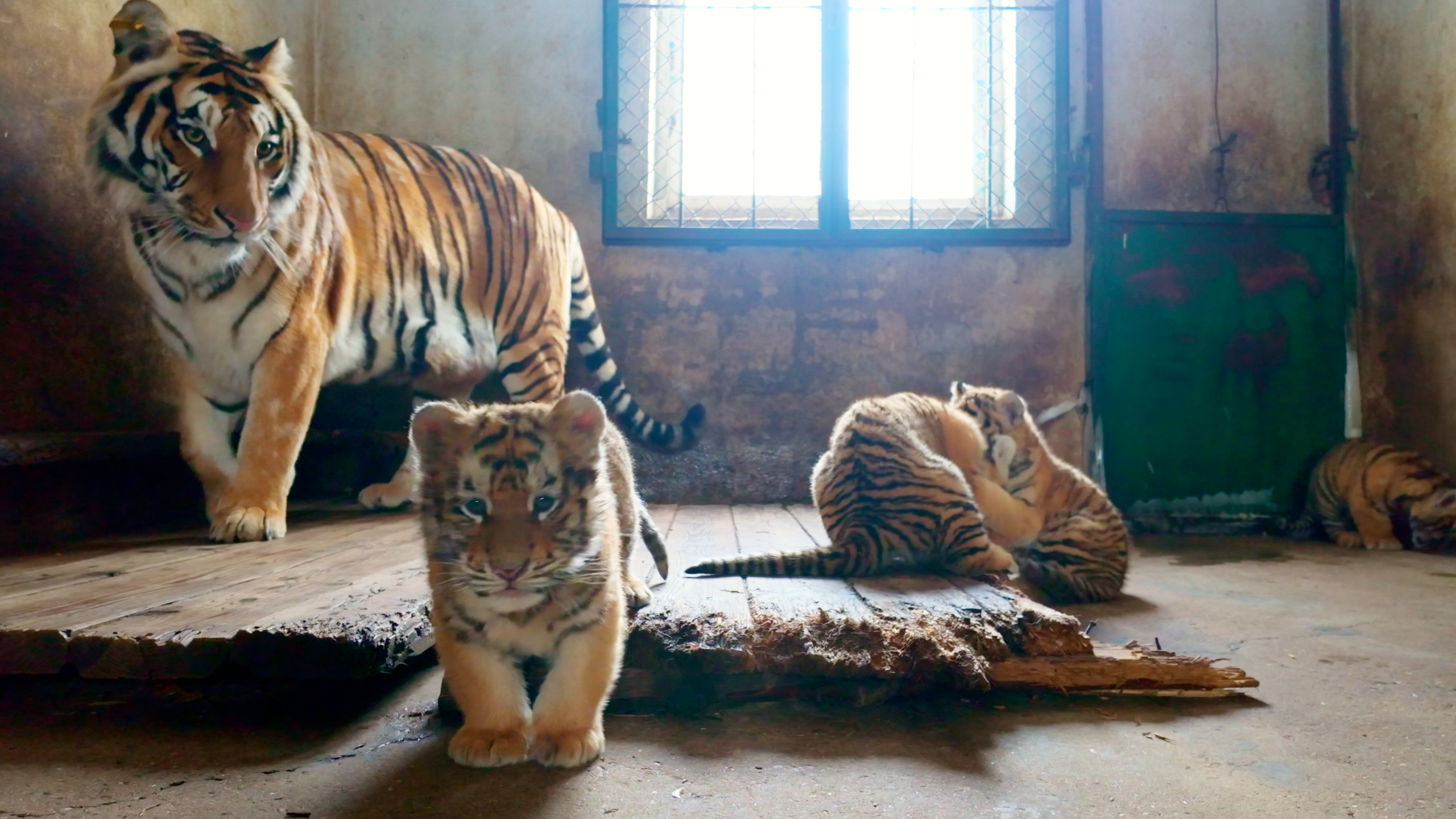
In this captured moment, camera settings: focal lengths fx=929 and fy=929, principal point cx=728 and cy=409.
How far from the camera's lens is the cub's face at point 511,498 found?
1.55m

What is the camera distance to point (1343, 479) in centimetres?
524

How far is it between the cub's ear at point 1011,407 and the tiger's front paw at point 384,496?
251 centimetres

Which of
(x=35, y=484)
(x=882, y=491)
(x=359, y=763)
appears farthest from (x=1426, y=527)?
(x=35, y=484)

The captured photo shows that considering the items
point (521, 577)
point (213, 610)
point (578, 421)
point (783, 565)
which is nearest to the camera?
point (521, 577)

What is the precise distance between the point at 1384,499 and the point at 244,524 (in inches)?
216

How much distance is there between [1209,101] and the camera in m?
5.45

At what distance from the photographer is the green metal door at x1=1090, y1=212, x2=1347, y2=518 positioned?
18.0 feet

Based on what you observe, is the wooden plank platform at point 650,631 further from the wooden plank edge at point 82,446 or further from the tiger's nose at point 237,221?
the tiger's nose at point 237,221

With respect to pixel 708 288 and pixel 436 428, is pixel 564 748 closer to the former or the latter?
pixel 436 428

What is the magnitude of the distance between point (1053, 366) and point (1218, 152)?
162 centimetres

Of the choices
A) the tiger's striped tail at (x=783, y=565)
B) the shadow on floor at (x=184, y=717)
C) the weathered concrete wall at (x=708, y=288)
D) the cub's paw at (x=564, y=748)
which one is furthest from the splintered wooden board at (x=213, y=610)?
the weathered concrete wall at (x=708, y=288)

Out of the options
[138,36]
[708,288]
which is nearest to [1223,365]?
[708,288]

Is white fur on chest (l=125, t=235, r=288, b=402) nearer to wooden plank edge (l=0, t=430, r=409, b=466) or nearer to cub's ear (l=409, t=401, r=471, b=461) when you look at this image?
wooden plank edge (l=0, t=430, r=409, b=466)

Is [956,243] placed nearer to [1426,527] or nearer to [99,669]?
[1426,527]
